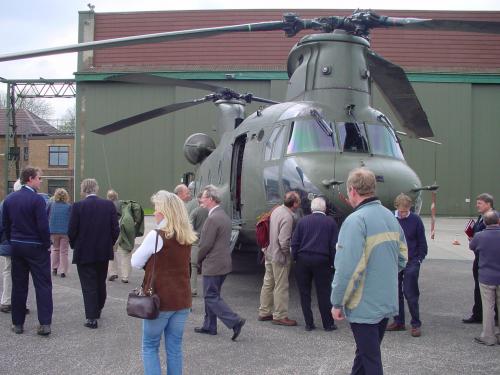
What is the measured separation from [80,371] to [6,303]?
2.91m

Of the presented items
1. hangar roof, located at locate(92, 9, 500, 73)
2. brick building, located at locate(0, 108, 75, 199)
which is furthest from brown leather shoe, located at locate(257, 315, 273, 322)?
brick building, located at locate(0, 108, 75, 199)

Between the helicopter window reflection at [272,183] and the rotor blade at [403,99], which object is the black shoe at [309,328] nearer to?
the helicopter window reflection at [272,183]

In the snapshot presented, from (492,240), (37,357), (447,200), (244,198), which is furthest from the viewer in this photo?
(447,200)

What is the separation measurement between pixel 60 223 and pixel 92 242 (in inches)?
158

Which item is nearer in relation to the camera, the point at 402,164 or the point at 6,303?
the point at 6,303

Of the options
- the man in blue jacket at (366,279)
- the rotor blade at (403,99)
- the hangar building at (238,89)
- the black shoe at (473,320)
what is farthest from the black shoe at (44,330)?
the hangar building at (238,89)

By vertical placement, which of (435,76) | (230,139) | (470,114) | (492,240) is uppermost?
(435,76)

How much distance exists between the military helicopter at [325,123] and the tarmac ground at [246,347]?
1683 millimetres

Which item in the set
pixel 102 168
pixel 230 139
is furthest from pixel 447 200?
pixel 230 139

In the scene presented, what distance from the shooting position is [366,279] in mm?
3566

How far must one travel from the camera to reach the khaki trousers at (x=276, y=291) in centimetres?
680

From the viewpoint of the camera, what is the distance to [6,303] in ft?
23.6

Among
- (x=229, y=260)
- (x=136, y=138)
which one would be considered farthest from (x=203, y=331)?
(x=136, y=138)

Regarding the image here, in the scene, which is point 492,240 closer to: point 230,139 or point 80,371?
point 80,371
